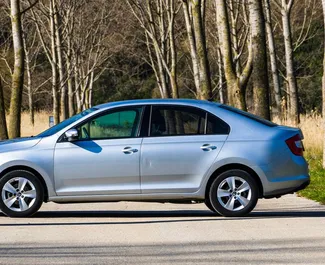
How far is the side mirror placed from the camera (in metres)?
13.0

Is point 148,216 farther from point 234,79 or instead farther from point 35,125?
point 35,125

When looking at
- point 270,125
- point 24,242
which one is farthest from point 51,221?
point 270,125

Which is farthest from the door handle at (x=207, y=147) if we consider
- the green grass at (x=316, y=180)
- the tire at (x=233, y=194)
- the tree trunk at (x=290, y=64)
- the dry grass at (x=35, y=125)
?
the dry grass at (x=35, y=125)

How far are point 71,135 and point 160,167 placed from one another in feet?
4.03

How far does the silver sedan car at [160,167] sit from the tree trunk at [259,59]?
833 cm

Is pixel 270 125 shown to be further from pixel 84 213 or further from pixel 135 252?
pixel 135 252

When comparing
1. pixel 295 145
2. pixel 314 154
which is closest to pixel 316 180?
pixel 314 154

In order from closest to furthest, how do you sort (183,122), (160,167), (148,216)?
1. (160,167)
2. (183,122)
3. (148,216)

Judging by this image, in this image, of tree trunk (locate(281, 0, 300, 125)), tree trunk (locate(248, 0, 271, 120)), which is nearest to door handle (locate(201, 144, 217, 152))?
tree trunk (locate(248, 0, 271, 120))

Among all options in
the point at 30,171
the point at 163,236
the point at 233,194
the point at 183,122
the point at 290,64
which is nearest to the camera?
A: the point at 163,236

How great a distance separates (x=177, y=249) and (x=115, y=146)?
334 cm

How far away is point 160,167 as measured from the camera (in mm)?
13008

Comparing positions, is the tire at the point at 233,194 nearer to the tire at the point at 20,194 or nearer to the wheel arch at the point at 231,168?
the wheel arch at the point at 231,168

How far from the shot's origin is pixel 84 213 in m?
Answer: 13.9
